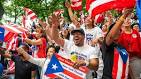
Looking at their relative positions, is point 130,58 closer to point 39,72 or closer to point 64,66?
point 64,66

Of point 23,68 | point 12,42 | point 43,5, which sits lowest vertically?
point 23,68

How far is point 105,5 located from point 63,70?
133cm

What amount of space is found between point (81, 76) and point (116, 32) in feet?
3.43

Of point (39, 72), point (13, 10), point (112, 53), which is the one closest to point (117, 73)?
point (112, 53)

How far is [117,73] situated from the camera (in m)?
7.43

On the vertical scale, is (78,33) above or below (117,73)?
above

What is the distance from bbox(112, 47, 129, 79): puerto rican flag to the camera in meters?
7.42

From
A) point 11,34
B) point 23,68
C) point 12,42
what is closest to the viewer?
point 23,68

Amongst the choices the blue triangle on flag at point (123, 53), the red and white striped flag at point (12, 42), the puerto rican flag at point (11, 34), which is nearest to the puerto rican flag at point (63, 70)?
the blue triangle on flag at point (123, 53)

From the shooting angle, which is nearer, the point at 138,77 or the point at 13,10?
the point at 138,77

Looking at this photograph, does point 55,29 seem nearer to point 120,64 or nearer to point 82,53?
point 82,53

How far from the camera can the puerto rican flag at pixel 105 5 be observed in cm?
710

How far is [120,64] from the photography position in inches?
296

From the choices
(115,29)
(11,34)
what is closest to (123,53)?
(115,29)
